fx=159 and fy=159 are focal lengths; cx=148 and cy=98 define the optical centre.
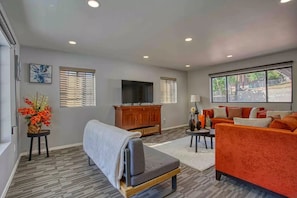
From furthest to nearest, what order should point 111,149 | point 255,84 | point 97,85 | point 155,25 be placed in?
1. point 255,84
2. point 97,85
3. point 155,25
4. point 111,149

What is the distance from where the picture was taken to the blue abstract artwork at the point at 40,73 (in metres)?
3.75

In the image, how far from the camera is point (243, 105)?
5520 mm

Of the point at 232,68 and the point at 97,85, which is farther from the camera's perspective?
the point at 232,68

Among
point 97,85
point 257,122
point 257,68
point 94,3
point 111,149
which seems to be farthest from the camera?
point 257,68

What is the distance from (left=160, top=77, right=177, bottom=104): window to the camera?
21.1 feet

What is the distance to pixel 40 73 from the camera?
151 inches

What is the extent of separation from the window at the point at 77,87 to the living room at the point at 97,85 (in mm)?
120

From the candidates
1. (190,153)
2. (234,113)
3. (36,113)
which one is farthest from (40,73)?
(234,113)

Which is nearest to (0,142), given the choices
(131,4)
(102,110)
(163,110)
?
(102,110)

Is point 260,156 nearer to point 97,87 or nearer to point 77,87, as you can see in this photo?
point 97,87

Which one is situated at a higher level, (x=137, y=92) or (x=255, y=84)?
(x=255, y=84)

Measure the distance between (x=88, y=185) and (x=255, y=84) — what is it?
5561 millimetres

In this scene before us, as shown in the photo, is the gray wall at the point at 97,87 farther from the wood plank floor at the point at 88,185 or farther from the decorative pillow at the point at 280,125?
the decorative pillow at the point at 280,125

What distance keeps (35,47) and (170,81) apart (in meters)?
4.71
